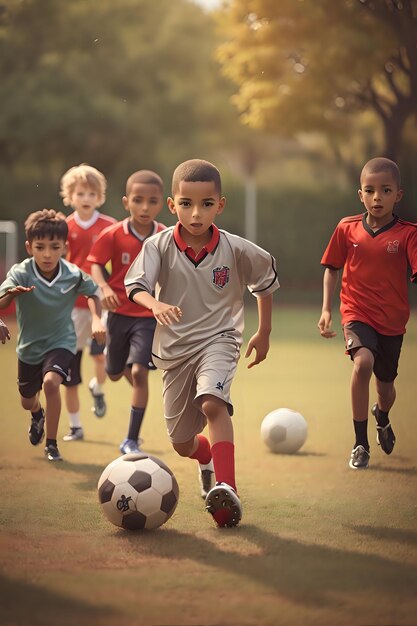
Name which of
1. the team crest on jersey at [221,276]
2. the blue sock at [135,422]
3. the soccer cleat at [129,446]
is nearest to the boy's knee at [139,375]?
the blue sock at [135,422]

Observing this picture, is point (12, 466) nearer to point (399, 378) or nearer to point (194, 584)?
point (194, 584)

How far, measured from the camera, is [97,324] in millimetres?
6746

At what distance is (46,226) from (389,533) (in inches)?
123

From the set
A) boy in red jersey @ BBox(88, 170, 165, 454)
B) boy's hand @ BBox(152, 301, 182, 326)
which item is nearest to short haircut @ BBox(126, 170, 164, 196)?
boy in red jersey @ BBox(88, 170, 165, 454)

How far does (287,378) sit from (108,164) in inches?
759

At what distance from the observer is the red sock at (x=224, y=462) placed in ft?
17.3

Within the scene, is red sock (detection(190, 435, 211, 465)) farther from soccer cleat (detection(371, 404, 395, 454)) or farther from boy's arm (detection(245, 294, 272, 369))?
soccer cleat (detection(371, 404, 395, 454))

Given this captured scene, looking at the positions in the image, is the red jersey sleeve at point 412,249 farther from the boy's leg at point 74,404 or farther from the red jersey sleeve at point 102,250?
the boy's leg at point 74,404

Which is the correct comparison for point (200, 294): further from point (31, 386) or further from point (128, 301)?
point (128, 301)

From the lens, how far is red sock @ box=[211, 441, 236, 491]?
5.28 m

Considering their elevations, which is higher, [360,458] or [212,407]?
[212,407]

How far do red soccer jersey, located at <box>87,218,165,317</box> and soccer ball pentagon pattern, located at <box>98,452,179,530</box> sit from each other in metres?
2.54

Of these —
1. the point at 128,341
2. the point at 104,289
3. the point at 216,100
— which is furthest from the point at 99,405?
the point at 216,100

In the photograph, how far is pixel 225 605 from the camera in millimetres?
4020
